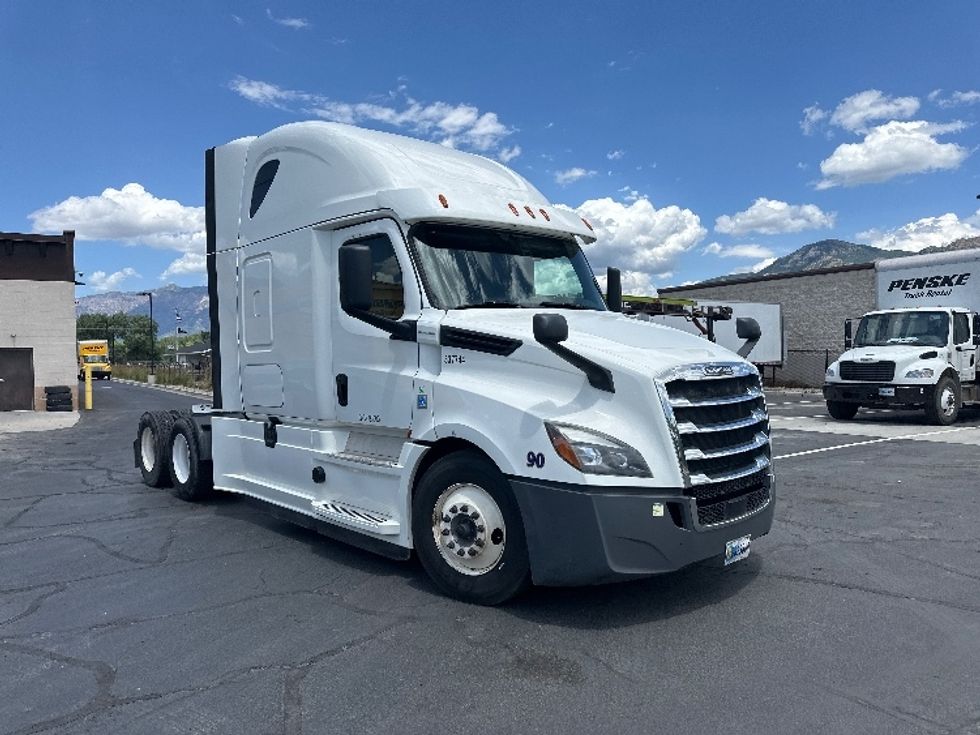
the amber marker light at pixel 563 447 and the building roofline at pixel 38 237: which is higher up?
the building roofline at pixel 38 237

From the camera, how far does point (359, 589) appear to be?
506 cm

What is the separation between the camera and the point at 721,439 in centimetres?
447

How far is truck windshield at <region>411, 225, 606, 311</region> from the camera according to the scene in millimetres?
5137

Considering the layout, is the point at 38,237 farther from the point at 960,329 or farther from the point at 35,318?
the point at 960,329

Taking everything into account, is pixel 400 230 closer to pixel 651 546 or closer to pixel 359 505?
pixel 359 505

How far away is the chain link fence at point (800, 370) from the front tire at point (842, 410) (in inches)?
618

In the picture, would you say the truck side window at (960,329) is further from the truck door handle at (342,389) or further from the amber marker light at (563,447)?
the amber marker light at (563,447)

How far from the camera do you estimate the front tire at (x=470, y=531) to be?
14.5ft

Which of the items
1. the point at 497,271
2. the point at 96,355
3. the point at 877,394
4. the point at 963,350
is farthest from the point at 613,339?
the point at 96,355

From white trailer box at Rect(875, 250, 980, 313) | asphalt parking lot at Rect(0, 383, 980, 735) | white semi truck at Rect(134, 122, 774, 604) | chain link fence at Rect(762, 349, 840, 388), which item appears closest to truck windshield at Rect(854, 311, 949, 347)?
white trailer box at Rect(875, 250, 980, 313)

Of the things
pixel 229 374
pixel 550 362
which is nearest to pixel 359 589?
pixel 550 362

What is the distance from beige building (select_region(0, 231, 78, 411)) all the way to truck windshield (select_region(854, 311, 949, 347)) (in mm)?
24475

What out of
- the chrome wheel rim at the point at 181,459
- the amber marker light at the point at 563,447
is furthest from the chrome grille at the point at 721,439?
the chrome wheel rim at the point at 181,459

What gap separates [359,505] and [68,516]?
410 centimetres
